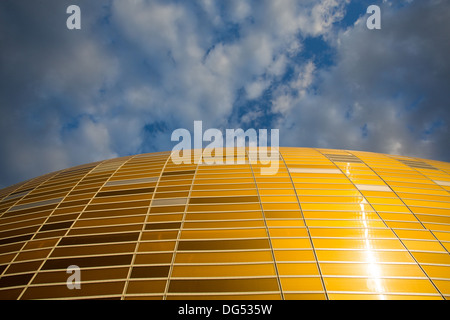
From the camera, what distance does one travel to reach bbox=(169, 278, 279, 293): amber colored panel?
9430 millimetres

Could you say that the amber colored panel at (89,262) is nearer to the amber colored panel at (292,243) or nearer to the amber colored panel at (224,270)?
the amber colored panel at (224,270)

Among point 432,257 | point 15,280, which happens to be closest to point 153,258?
Result: point 15,280

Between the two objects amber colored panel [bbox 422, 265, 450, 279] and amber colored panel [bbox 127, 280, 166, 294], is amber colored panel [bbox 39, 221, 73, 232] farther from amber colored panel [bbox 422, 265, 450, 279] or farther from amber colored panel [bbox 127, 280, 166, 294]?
amber colored panel [bbox 422, 265, 450, 279]

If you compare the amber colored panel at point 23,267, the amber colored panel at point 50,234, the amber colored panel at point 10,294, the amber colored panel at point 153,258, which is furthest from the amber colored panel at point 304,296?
the amber colored panel at point 50,234

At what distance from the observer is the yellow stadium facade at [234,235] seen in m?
9.64

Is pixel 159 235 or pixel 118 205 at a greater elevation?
pixel 118 205

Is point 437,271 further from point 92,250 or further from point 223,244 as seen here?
point 92,250

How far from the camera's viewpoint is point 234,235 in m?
11.9

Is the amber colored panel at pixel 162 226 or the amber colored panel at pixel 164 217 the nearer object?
the amber colored panel at pixel 162 226

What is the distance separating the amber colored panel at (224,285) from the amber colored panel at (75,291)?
7.12 ft

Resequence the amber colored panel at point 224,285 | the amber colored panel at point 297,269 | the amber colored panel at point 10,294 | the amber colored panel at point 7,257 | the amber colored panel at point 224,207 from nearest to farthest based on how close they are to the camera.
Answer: the amber colored panel at point 224,285 → the amber colored panel at point 10,294 → the amber colored panel at point 297,269 → the amber colored panel at point 7,257 → the amber colored panel at point 224,207

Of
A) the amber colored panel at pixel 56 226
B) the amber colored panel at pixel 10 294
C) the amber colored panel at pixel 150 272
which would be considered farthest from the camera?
the amber colored panel at pixel 56 226

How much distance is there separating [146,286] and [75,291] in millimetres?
2701
